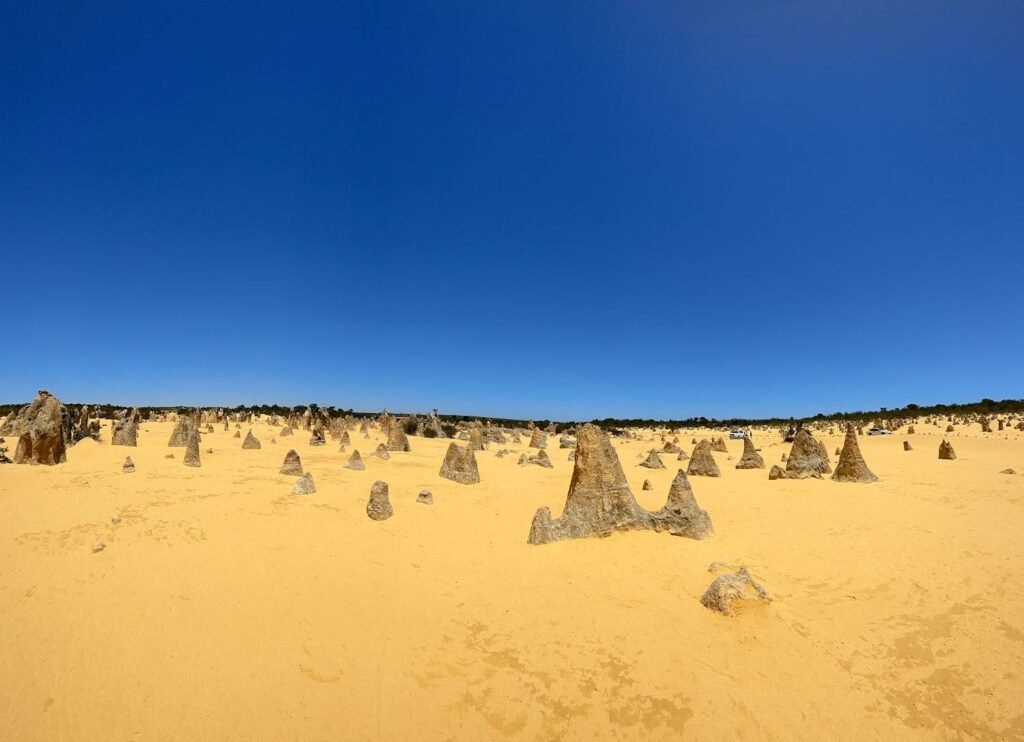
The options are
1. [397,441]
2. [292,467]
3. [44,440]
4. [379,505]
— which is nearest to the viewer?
[379,505]

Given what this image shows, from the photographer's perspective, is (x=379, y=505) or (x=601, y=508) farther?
(x=379, y=505)

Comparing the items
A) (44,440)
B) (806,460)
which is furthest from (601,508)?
(44,440)

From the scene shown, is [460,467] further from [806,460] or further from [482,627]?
[806,460]

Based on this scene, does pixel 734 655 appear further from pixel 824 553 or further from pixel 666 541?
pixel 824 553

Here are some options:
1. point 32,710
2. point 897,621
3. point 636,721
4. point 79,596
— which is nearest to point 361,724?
point 636,721

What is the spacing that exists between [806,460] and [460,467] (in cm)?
1407

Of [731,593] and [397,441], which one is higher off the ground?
[397,441]

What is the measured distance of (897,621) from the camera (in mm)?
7180

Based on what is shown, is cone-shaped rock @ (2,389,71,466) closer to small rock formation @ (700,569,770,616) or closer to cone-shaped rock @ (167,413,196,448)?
cone-shaped rock @ (167,413,196,448)

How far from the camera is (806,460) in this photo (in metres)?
18.6

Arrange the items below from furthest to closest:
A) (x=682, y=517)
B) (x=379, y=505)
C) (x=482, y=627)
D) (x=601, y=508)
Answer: (x=379, y=505) → (x=682, y=517) → (x=601, y=508) → (x=482, y=627)

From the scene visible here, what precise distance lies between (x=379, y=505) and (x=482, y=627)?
19.4 ft

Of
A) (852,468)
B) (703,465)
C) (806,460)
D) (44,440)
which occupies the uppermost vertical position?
(44,440)

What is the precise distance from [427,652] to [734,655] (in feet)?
14.6
